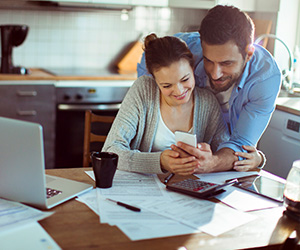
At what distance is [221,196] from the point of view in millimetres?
1371

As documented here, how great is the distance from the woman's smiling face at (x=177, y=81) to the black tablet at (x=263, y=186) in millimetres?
443

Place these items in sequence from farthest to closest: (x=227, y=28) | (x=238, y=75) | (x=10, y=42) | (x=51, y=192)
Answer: (x=10, y=42) < (x=238, y=75) < (x=227, y=28) < (x=51, y=192)

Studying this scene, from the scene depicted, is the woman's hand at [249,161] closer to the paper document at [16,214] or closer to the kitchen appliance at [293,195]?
the kitchen appliance at [293,195]

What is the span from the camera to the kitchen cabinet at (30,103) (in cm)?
325

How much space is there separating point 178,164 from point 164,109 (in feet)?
Result: 1.38

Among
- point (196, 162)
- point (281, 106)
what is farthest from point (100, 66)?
point (196, 162)

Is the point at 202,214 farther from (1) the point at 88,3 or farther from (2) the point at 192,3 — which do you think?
(2) the point at 192,3

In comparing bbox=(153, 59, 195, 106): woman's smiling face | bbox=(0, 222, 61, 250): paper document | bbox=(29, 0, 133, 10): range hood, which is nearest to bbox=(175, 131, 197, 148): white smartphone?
bbox=(153, 59, 195, 106): woman's smiling face

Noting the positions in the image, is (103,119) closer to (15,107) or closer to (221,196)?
(221,196)

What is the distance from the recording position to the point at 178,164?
1.56 m

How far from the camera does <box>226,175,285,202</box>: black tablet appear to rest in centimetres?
142

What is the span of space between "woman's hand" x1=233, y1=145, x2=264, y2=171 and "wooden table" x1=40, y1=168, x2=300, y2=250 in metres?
0.45

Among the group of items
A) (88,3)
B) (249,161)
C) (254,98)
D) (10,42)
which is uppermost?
(88,3)

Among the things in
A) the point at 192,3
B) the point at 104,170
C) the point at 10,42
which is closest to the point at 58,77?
the point at 10,42
